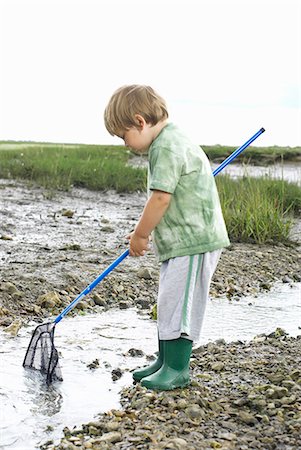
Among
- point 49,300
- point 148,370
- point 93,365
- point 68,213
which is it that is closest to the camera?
point 148,370

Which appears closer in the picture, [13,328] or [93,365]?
[93,365]

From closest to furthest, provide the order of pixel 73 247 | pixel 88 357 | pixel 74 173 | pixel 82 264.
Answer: pixel 88 357 < pixel 82 264 < pixel 73 247 < pixel 74 173

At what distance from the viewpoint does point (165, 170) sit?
12.8 feet

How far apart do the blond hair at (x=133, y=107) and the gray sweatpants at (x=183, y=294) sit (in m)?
0.70

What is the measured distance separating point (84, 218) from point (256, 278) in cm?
328

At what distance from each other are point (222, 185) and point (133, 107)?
623 centimetres

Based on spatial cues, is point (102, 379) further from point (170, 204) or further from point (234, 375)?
point (170, 204)

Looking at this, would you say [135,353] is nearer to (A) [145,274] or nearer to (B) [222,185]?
(A) [145,274]

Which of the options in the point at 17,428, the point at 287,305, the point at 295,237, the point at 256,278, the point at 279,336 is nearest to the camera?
the point at 17,428

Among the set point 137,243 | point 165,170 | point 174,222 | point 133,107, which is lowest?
point 137,243

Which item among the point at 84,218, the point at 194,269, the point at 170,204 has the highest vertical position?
the point at 170,204

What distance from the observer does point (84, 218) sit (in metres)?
10.1

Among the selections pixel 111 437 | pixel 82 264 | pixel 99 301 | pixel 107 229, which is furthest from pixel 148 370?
pixel 107 229

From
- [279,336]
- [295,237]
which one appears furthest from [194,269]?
[295,237]
